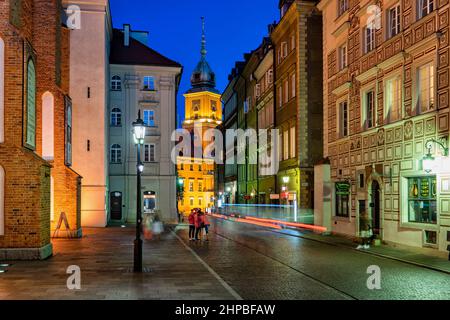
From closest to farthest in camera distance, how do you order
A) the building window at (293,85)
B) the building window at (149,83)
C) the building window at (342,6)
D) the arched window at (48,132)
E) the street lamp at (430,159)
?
1. the street lamp at (430,159)
2. the arched window at (48,132)
3. the building window at (342,6)
4. the building window at (293,85)
5. the building window at (149,83)

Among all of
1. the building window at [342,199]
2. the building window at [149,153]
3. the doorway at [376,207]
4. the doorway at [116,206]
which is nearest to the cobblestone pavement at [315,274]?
the doorway at [376,207]

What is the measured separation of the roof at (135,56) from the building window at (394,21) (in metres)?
27.7

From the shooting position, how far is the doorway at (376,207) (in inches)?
945

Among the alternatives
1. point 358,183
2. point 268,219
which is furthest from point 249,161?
point 358,183

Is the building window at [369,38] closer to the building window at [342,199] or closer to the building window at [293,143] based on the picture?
the building window at [342,199]

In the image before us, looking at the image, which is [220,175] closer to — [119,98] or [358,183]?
[119,98]

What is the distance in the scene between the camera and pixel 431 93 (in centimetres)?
1967

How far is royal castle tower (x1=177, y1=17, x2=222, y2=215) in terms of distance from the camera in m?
113

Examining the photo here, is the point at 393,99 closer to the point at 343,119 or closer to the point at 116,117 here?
the point at 343,119

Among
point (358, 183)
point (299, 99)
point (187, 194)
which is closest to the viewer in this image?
point (358, 183)

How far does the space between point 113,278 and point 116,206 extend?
1307 inches

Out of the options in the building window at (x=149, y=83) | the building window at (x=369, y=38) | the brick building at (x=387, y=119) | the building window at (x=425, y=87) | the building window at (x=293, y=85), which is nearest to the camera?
the brick building at (x=387, y=119)

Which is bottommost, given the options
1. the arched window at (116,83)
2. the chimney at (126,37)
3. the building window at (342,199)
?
the building window at (342,199)
